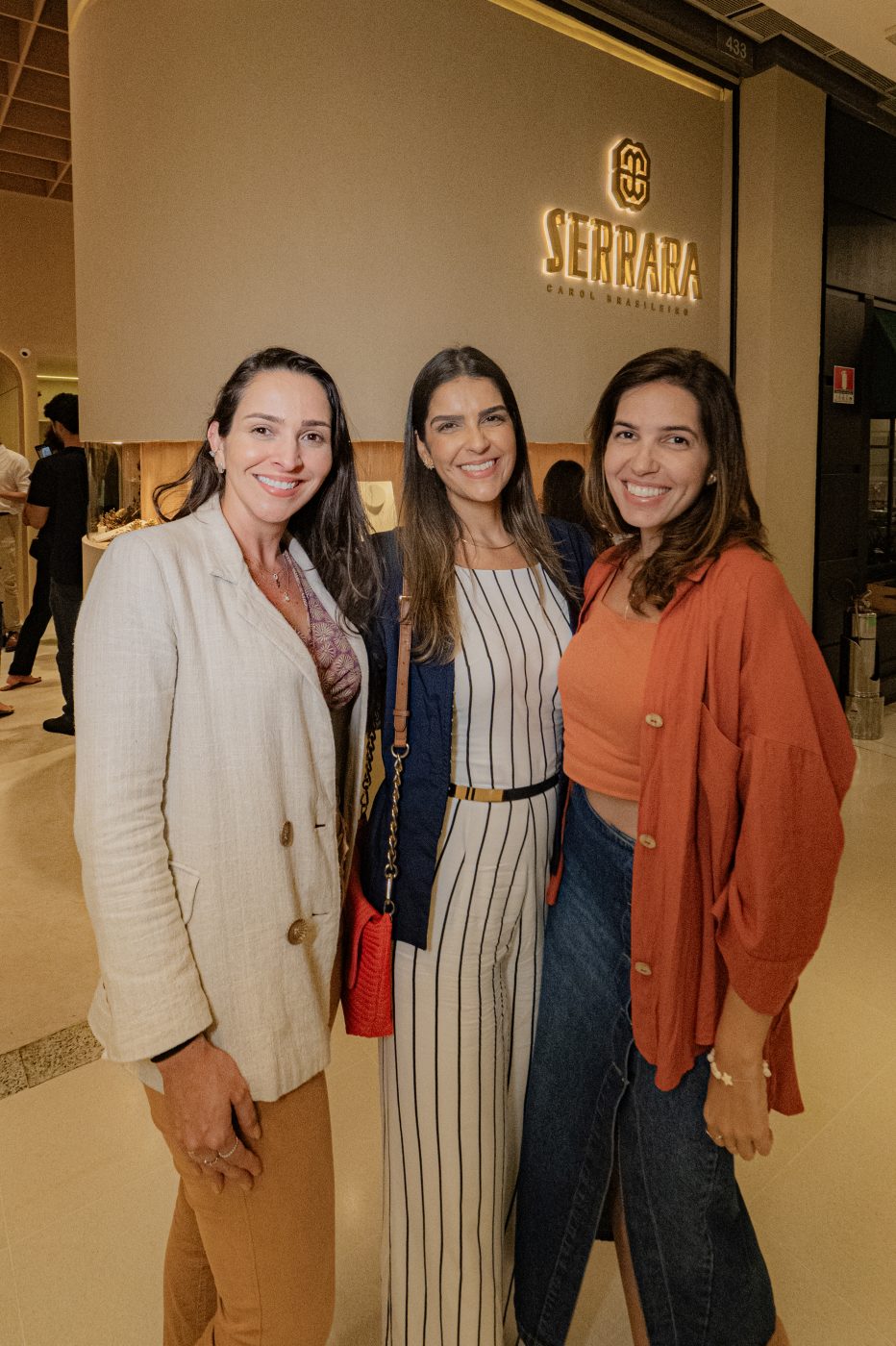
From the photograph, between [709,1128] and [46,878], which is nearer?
[709,1128]

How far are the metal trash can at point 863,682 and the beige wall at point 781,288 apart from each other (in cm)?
59

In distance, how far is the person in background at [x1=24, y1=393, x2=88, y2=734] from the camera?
5852 mm

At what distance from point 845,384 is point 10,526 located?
7.25 meters

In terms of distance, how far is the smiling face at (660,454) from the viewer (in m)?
1.47

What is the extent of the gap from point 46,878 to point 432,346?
3174 millimetres

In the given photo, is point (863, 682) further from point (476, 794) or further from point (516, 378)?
point (476, 794)

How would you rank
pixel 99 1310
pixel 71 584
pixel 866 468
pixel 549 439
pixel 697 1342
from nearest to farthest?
pixel 697 1342, pixel 99 1310, pixel 549 439, pixel 71 584, pixel 866 468

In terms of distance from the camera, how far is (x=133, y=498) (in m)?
4.82

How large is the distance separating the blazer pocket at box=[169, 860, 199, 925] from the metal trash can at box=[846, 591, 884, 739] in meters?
5.73

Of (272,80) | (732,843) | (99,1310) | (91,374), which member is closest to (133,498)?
(91,374)

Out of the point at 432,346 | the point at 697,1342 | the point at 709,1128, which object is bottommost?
the point at 697,1342

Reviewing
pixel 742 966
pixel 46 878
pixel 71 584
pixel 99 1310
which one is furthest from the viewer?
pixel 71 584

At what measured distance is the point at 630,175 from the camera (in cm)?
541

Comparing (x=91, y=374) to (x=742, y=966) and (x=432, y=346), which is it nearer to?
(x=432, y=346)
